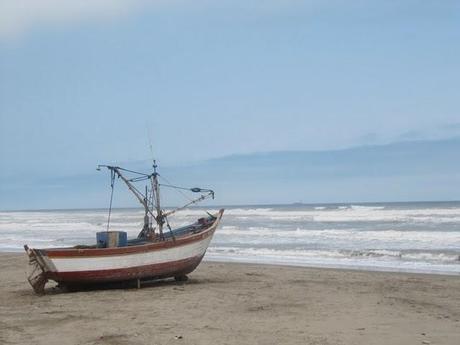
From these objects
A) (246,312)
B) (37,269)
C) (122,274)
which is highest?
(37,269)

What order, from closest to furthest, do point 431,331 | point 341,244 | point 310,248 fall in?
point 431,331 → point 310,248 → point 341,244

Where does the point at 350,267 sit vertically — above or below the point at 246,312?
below

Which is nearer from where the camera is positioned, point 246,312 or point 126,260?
point 246,312

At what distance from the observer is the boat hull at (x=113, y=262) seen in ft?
39.2

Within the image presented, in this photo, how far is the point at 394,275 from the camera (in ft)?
50.7

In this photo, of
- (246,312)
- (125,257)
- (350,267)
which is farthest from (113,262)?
(350,267)

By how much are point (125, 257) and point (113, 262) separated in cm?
26

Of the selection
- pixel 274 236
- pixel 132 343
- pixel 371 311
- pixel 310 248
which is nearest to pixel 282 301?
A: pixel 371 311

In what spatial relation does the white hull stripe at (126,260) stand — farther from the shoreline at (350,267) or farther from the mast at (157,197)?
the shoreline at (350,267)

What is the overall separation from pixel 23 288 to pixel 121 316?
17.5 feet

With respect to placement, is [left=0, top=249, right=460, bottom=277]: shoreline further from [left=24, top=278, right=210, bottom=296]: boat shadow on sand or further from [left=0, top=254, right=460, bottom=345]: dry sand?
[left=24, top=278, right=210, bottom=296]: boat shadow on sand

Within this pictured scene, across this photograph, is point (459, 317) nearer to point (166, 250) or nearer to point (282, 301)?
point (282, 301)

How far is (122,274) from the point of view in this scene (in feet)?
41.2

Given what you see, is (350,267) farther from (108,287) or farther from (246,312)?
(246,312)
